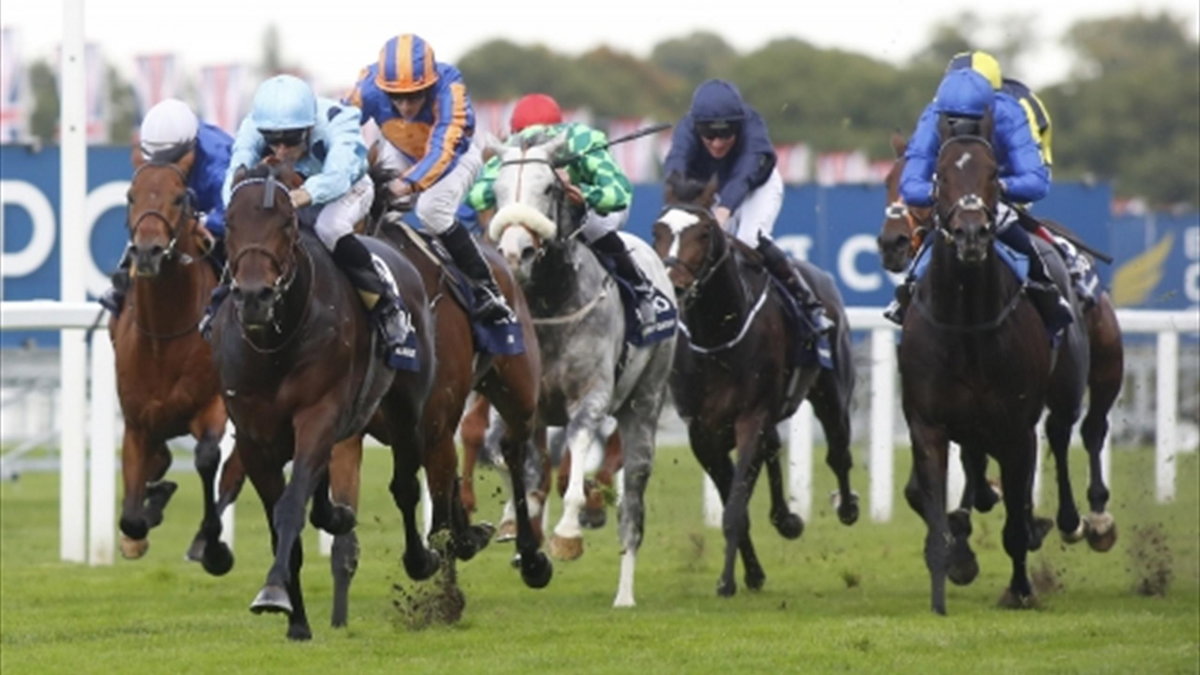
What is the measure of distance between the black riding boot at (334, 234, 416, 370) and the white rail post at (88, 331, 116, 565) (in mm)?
4628

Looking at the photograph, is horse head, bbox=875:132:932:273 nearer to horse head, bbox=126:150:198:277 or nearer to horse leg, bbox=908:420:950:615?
horse leg, bbox=908:420:950:615

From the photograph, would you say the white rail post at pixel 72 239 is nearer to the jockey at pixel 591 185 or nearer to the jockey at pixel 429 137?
the jockey at pixel 591 185

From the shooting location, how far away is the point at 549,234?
1097 centimetres

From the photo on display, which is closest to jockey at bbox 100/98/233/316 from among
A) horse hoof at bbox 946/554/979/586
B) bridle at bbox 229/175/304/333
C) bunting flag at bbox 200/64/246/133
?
bridle at bbox 229/175/304/333

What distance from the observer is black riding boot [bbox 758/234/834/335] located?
12.9 metres

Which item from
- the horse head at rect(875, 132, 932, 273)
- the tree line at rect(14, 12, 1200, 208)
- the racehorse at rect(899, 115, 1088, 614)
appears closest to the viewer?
the racehorse at rect(899, 115, 1088, 614)

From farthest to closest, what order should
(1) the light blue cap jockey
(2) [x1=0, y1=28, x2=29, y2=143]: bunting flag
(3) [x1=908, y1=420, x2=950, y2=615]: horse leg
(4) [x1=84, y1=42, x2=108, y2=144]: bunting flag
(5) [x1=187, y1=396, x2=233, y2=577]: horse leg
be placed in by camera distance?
(4) [x1=84, y1=42, x2=108, y2=144]: bunting flag
(2) [x1=0, y1=28, x2=29, y2=143]: bunting flag
(5) [x1=187, y1=396, x2=233, y2=577]: horse leg
(3) [x1=908, y1=420, x2=950, y2=615]: horse leg
(1) the light blue cap jockey

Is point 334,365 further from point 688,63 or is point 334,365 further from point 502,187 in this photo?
point 688,63

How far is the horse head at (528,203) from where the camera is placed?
35.5 ft

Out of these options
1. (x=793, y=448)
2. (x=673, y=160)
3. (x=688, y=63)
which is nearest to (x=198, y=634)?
(x=673, y=160)

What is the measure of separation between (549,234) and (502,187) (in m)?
0.27

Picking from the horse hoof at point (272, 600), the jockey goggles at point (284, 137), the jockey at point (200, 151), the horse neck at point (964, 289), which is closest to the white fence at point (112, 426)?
the jockey at point (200, 151)

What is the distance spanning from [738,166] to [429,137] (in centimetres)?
262

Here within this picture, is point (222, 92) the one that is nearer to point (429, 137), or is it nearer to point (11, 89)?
point (11, 89)
